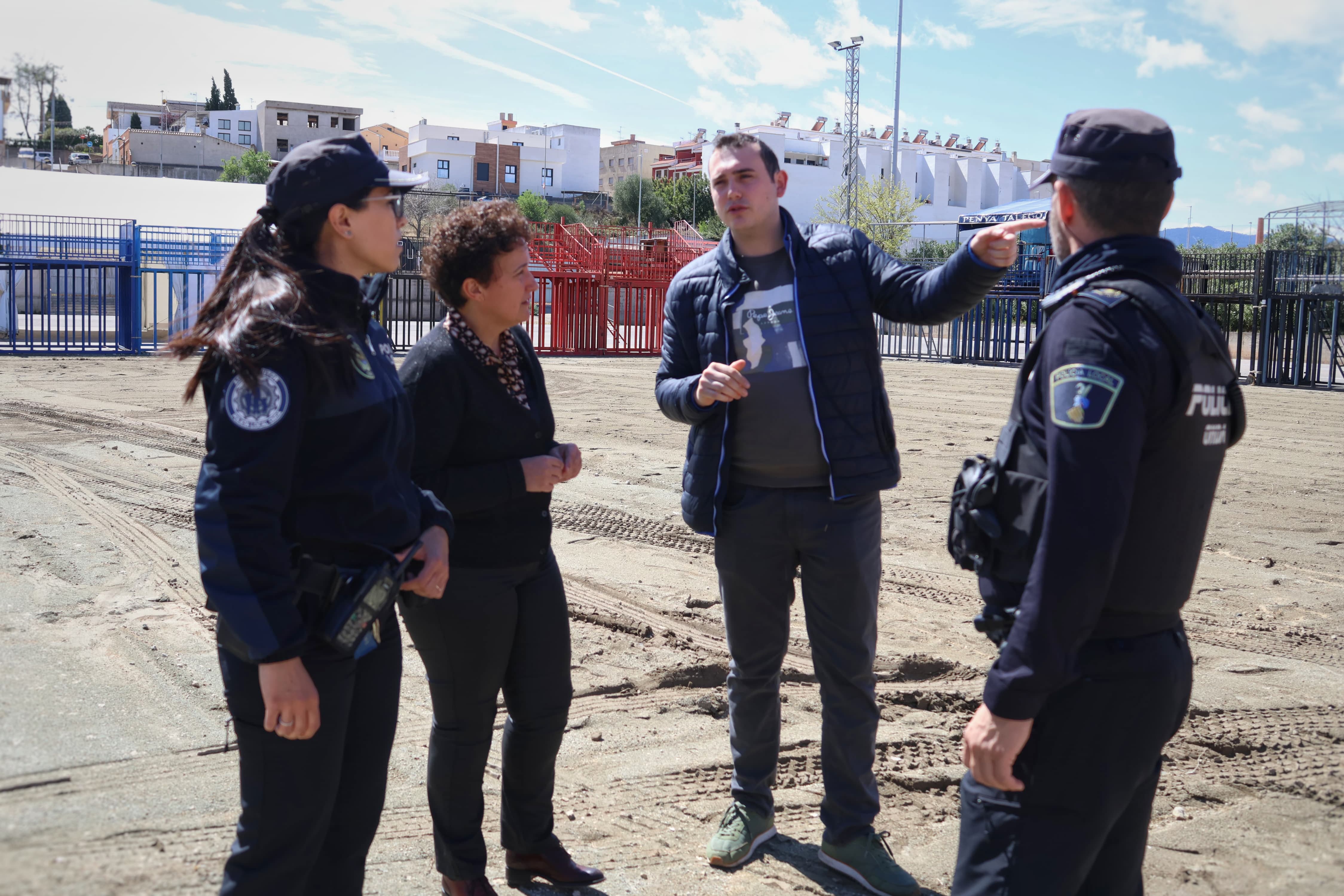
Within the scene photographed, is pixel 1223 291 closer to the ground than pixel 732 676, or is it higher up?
higher up

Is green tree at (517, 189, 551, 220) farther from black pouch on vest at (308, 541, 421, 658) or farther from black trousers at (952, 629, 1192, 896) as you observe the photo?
black trousers at (952, 629, 1192, 896)

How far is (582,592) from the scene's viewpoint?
6.21 metres

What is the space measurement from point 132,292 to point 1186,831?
24.3 metres

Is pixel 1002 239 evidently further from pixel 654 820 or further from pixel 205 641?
pixel 205 641

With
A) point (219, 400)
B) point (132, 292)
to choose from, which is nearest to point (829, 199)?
point (132, 292)

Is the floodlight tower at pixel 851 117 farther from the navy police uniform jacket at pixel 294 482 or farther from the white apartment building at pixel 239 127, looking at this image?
the white apartment building at pixel 239 127

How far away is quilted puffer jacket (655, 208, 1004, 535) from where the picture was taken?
3225mm

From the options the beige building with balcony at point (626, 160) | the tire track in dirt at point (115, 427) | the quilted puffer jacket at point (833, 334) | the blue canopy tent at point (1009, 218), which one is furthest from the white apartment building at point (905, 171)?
the quilted puffer jacket at point (833, 334)

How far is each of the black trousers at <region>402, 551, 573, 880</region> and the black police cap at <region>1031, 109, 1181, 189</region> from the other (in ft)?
5.95

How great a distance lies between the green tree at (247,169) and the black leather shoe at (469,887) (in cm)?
7496

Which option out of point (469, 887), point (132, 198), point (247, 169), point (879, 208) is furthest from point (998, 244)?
point (247, 169)

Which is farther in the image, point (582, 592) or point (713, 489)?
point (582, 592)

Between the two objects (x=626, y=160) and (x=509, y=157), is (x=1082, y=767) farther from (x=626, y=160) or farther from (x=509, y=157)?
(x=626, y=160)

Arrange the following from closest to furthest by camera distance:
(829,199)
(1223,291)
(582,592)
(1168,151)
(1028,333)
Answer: (1168,151), (582,592), (1223,291), (1028,333), (829,199)
